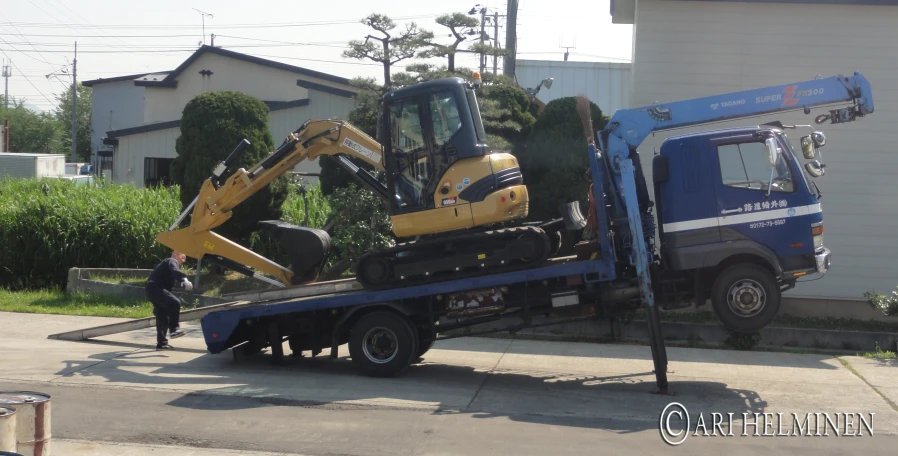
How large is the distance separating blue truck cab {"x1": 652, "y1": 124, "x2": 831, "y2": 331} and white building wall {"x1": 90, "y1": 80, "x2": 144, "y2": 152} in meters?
40.1

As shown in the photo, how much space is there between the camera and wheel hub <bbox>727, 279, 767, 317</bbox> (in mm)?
9789

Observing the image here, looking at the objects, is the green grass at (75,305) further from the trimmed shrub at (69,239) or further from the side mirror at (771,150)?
the side mirror at (771,150)

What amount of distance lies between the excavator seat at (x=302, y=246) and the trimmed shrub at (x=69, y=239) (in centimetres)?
837

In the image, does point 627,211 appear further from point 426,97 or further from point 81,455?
point 81,455

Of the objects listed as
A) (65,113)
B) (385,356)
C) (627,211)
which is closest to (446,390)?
(385,356)

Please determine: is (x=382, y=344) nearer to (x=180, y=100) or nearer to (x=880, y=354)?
(x=880, y=354)

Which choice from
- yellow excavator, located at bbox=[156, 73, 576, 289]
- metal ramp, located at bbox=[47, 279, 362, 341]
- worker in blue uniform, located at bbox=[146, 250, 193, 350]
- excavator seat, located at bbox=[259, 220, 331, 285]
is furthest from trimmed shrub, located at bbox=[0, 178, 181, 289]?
yellow excavator, located at bbox=[156, 73, 576, 289]

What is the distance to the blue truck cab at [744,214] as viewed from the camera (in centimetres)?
973

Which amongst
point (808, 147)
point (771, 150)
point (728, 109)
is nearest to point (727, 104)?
point (728, 109)

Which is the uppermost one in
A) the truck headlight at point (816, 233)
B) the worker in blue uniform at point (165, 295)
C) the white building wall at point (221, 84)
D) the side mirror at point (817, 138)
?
the white building wall at point (221, 84)

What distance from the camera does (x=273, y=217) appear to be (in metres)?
17.5

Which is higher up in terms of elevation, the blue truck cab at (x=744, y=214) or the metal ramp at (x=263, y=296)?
the blue truck cab at (x=744, y=214)

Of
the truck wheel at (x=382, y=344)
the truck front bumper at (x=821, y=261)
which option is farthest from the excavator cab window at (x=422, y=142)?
the truck front bumper at (x=821, y=261)

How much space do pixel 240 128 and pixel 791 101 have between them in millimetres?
11107
